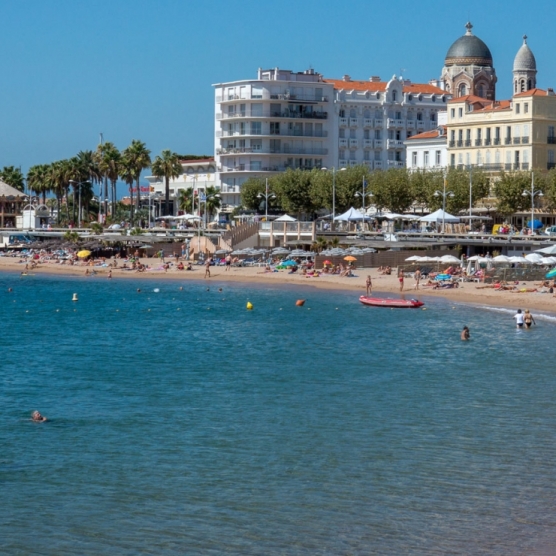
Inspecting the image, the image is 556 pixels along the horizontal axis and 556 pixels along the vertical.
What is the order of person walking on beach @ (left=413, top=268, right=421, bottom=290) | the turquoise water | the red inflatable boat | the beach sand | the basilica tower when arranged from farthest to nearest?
the basilica tower
person walking on beach @ (left=413, top=268, right=421, bottom=290)
the beach sand
the red inflatable boat
the turquoise water

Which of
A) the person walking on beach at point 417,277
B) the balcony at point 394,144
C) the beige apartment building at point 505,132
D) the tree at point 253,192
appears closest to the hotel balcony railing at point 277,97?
the balcony at point 394,144

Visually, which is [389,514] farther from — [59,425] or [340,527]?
[59,425]

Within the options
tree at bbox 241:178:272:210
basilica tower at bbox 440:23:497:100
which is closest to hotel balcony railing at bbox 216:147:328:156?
tree at bbox 241:178:272:210

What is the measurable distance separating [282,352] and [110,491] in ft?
71.1

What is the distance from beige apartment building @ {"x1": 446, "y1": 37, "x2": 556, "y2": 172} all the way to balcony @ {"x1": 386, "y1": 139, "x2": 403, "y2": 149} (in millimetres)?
20384

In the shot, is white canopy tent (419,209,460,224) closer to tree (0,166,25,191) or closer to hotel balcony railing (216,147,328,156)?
hotel balcony railing (216,147,328,156)

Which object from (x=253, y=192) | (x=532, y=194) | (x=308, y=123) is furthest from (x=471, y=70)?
(x=532, y=194)

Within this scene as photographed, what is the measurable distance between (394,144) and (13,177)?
51.3 metres

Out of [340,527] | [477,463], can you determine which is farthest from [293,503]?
[477,463]

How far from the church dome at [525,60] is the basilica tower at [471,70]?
884 centimetres

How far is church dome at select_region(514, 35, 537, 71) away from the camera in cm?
11788

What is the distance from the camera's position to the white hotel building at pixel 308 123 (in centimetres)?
12106

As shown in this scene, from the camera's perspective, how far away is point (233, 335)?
5109cm

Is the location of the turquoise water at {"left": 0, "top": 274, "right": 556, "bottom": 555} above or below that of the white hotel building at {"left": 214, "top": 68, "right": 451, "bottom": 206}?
below
